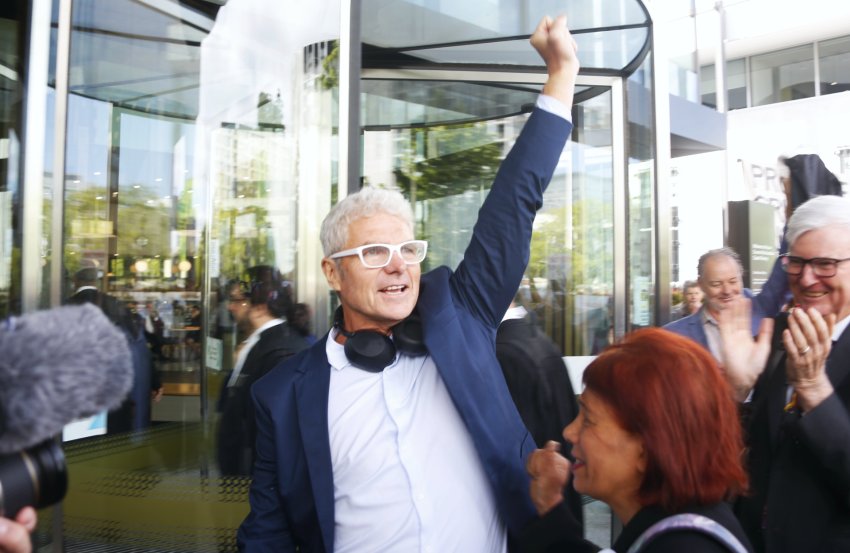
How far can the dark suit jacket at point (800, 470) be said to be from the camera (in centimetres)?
159

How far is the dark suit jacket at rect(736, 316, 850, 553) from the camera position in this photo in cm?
159

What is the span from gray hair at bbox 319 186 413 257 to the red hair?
76 cm

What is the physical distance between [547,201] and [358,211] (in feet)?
14.8

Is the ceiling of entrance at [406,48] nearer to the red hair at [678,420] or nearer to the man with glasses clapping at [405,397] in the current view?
the man with glasses clapping at [405,397]

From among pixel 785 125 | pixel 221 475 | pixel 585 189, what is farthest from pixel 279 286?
pixel 785 125

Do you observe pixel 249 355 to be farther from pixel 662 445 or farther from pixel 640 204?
pixel 640 204

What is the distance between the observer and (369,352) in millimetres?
1716

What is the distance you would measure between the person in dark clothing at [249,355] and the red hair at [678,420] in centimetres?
259

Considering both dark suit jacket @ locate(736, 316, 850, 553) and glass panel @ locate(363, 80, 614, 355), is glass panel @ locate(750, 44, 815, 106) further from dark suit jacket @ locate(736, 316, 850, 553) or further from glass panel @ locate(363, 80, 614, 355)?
dark suit jacket @ locate(736, 316, 850, 553)

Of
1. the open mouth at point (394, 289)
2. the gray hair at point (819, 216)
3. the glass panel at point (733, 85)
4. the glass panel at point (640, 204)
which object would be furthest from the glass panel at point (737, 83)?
the open mouth at point (394, 289)

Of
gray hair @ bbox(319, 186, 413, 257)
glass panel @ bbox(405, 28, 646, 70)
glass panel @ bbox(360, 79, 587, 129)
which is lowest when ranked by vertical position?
gray hair @ bbox(319, 186, 413, 257)

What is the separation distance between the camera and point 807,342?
1.64 meters

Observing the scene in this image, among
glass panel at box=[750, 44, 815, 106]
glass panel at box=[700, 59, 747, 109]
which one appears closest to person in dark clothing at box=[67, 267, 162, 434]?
glass panel at box=[700, 59, 747, 109]

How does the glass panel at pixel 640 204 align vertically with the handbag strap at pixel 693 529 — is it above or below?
above
